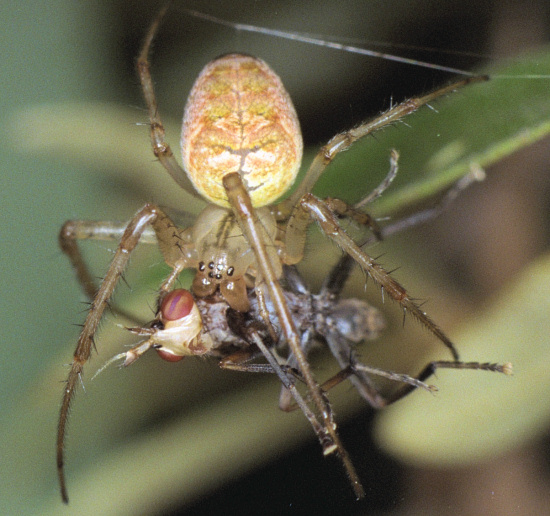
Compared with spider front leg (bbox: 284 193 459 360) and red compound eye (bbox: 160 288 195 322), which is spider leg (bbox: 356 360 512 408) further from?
red compound eye (bbox: 160 288 195 322)

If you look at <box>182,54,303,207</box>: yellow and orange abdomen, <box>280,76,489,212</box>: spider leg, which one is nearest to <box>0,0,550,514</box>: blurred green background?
<box>280,76,489,212</box>: spider leg

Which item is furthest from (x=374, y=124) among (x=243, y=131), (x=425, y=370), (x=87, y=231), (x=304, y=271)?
(x=87, y=231)

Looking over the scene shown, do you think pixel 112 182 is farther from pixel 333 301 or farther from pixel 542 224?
pixel 542 224

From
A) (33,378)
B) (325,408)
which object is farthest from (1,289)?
(325,408)

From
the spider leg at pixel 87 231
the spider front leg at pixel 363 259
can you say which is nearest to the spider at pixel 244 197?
the spider front leg at pixel 363 259

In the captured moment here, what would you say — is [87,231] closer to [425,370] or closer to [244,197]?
[244,197]
